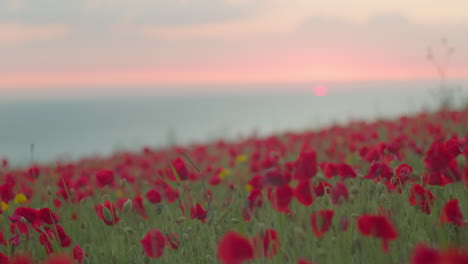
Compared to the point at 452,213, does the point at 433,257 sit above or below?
above

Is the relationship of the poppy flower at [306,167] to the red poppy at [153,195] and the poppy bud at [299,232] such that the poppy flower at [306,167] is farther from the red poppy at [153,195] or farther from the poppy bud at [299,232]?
the red poppy at [153,195]

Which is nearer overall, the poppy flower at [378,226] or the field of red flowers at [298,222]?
the poppy flower at [378,226]

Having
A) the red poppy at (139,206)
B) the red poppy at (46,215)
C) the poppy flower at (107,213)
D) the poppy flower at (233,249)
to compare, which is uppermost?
the poppy flower at (233,249)

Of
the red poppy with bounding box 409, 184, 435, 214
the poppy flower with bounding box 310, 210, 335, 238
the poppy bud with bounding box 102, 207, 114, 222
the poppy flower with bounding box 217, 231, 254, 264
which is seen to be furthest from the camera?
the poppy bud with bounding box 102, 207, 114, 222

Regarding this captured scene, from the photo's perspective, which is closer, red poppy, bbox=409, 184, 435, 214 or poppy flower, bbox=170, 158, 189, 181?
red poppy, bbox=409, 184, 435, 214

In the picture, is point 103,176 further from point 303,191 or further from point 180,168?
point 303,191

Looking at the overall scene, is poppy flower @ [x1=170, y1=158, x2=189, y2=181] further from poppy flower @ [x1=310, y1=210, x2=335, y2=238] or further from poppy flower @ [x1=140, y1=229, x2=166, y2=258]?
poppy flower @ [x1=310, y1=210, x2=335, y2=238]

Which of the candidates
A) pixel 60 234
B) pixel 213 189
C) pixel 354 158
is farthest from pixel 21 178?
pixel 354 158

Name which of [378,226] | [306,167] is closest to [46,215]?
[306,167]

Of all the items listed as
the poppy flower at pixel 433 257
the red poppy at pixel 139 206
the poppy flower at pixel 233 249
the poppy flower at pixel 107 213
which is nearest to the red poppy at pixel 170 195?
the red poppy at pixel 139 206

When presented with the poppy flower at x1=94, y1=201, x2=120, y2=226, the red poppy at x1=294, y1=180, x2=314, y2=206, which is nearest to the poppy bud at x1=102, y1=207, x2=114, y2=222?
the poppy flower at x1=94, y1=201, x2=120, y2=226

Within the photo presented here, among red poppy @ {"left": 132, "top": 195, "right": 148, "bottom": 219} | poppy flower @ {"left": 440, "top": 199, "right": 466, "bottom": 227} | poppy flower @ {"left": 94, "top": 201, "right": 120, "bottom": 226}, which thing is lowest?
red poppy @ {"left": 132, "top": 195, "right": 148, "bottom": 219}

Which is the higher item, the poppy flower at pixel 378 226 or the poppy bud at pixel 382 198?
the poppy flower at pixel 378 226

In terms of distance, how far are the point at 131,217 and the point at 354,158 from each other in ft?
7.13
